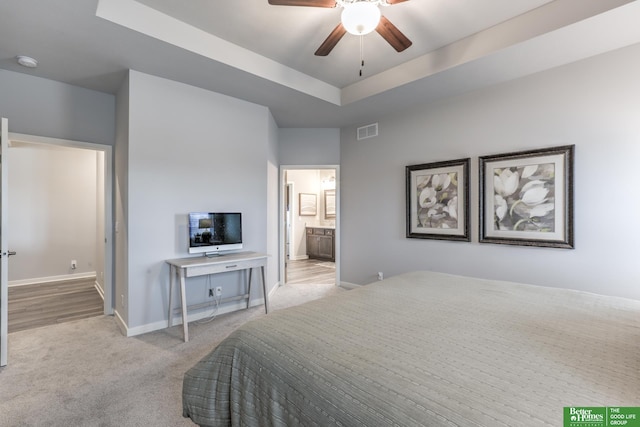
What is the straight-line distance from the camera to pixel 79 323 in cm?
338

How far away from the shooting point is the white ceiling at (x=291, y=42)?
7.63 ft

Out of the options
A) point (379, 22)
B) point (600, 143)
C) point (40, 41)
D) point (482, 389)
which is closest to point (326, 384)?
point (482, 389)

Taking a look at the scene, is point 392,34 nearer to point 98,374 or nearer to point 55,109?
point 98,374

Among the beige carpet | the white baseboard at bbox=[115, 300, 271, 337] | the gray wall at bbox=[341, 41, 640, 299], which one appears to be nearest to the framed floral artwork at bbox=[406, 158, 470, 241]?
the gray wall at bbox=[341, 41, 640, 299]

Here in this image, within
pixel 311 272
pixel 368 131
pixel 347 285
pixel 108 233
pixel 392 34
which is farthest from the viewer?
pixel 311 272

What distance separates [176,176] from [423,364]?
314 cm

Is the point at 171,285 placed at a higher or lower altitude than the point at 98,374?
higher

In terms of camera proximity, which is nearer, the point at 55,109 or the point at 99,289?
the point at 55,109

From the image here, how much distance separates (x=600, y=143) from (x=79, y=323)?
5520 millimetres

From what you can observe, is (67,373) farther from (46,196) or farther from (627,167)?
(627,167)

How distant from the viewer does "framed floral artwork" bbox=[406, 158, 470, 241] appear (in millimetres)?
3572

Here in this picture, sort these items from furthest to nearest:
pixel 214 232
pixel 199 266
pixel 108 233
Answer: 1. pixel 108 233
2. pixel 214 232
3. pixel 199 266

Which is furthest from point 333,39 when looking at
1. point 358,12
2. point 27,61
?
point 27,61

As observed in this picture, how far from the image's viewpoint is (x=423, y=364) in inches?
41.7
